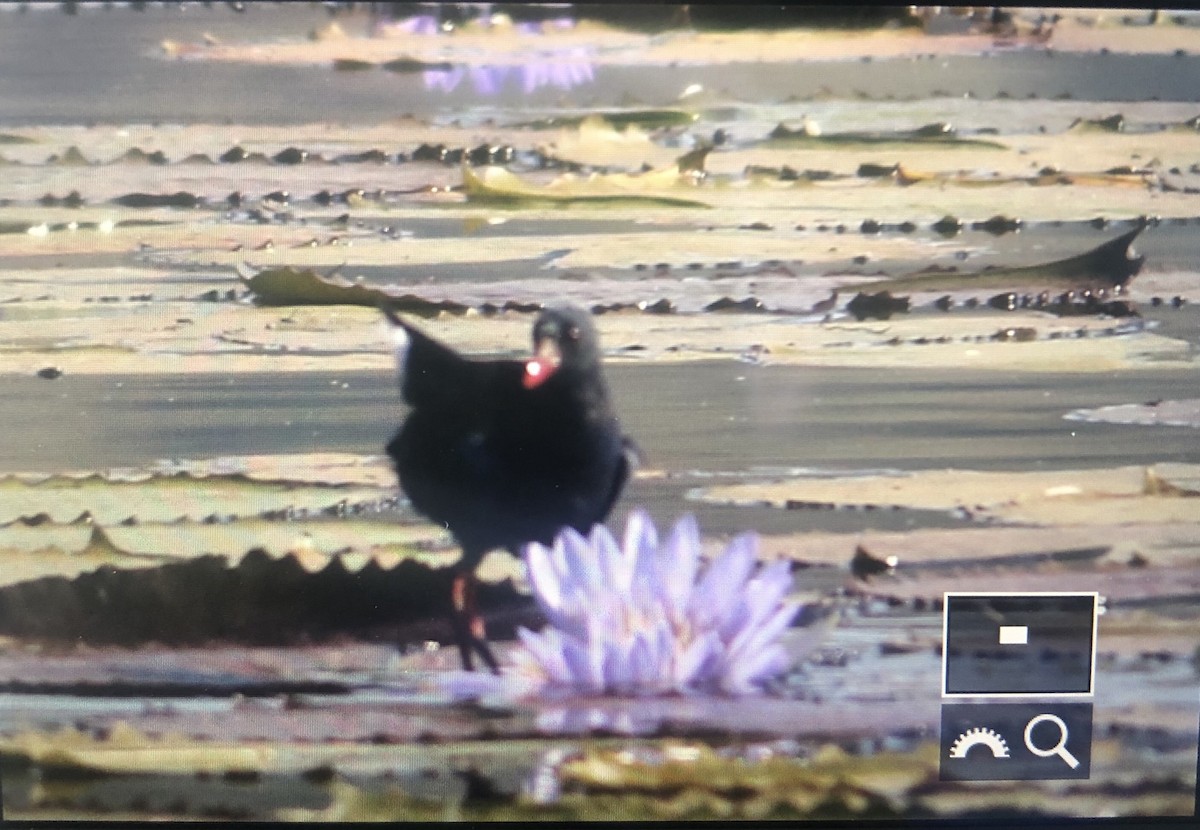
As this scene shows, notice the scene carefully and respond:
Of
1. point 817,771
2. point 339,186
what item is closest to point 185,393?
point 339,186

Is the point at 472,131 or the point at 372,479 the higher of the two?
the point at 472,131

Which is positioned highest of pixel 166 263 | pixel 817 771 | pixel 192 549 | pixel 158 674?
pixel 166 263

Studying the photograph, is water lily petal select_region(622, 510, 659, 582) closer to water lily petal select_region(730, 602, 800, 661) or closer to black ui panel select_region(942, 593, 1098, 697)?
water lily petal select_region(730, 602, 800, 661)

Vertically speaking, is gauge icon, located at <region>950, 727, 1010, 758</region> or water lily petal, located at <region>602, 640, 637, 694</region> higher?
water lily petal, located at <region>602, 640, 637, 694</region>

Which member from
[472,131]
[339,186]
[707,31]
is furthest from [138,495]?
[707,31]

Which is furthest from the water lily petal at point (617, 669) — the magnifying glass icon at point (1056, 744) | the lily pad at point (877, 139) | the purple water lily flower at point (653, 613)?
the lily pad at point (877, 139)

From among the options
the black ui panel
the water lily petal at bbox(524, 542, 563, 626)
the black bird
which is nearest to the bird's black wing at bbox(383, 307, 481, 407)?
the black bird

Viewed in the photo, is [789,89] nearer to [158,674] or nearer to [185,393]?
[185,393]
